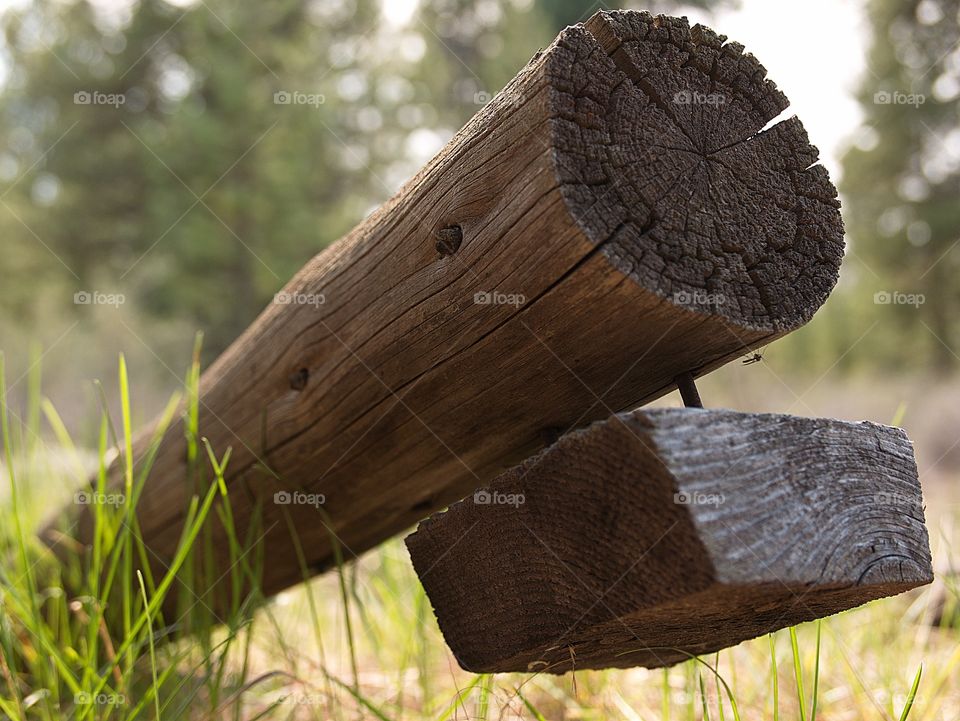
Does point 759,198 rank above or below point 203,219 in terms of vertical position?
below

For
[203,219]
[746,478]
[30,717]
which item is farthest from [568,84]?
[203,219]

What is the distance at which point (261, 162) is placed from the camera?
50.8 feet

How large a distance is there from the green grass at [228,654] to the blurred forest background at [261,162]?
11.9 m

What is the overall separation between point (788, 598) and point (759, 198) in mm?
562

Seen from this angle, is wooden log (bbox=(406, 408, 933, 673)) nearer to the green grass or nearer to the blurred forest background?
the green grass

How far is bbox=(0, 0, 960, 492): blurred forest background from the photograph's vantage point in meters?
15.2

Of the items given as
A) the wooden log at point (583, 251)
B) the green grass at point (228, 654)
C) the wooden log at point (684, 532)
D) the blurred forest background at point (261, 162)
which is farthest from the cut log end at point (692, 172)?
the blurred forest background at point (261, 162)

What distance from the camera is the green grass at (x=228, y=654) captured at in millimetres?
1546

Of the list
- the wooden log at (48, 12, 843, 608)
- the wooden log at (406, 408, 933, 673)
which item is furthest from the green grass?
the wooden log at (48, 12, 843, 608)

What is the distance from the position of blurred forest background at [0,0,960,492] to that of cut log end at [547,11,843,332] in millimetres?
13172

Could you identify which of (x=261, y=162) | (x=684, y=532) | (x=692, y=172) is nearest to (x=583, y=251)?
(x=692, y=172)

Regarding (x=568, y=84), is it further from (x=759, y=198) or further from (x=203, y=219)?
(x=203, y=219)

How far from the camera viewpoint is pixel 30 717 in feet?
6.50

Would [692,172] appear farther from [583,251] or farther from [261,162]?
[261,162]
